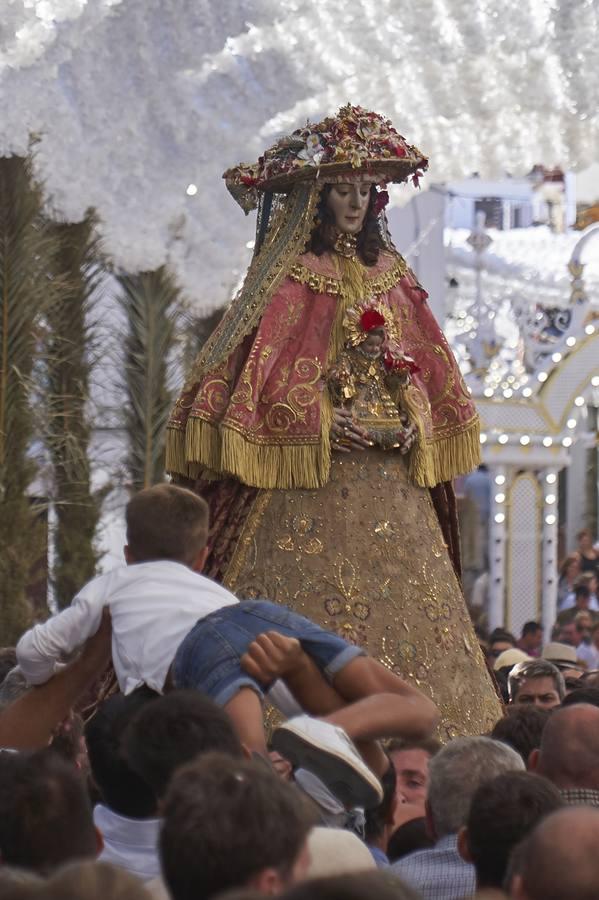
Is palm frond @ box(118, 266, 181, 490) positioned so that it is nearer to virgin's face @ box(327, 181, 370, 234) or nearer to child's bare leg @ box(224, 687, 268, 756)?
virgin's face @ box(327, 181, 370, 234)

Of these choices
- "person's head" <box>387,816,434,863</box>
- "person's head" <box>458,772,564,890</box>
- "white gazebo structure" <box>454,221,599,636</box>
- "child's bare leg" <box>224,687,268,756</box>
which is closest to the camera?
"person's head" <box>458,772,564,890</box>

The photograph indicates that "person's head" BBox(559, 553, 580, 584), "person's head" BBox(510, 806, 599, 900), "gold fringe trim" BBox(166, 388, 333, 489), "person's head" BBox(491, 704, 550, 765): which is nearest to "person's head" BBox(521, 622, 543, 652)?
"person's head" BBox(559, 553, 580, 584)

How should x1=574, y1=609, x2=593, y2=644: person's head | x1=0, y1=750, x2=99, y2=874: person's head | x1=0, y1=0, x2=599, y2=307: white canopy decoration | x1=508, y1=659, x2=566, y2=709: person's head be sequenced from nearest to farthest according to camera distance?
x1=0, y1=750, x2=99, y2=874: person's head < x1=508, y1=659, x2=566, y2=709: person's head < x1=574, y1=609, x2=593, y2=644: person's head < x1=0, y1=0, x2=599, y2=307: white canopy decoration

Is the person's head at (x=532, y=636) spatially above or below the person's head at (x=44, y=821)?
above

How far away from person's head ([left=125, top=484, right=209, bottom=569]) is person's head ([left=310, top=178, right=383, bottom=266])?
2.90m

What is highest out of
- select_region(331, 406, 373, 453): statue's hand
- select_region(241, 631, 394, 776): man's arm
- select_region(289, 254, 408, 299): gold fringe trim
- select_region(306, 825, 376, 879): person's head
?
select_region(289, 254, 408, 299): gold fringe trim

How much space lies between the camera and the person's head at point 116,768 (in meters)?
3.90

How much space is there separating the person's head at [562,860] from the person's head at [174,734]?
0.87 m

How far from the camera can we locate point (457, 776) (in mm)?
4270

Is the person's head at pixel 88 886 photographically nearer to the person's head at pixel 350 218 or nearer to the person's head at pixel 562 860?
the person's head at pixel 562 860

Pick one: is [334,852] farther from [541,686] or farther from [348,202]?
[348,202]

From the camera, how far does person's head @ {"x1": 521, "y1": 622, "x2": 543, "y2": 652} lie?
1286 cm

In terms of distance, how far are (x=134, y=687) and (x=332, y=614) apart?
2591 mm

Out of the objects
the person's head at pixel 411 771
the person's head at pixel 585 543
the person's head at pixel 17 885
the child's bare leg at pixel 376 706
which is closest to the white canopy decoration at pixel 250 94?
the person's head at pixel 585 543
